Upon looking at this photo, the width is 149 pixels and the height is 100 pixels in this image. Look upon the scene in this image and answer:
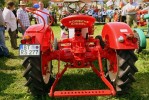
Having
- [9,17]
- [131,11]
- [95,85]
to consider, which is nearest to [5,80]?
[95,85]

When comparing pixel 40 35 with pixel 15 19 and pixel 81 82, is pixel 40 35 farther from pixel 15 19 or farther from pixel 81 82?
pixel 15 19

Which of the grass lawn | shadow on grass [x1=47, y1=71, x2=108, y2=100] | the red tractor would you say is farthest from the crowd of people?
the red tractor

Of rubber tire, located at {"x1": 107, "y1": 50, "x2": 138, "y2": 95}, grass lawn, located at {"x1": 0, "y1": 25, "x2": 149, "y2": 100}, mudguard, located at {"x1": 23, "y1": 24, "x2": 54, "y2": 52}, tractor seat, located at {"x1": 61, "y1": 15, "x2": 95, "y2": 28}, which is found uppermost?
tractor seat, located at {"x1": 61, "y1": 15, "x2": 95, "y2": 28}

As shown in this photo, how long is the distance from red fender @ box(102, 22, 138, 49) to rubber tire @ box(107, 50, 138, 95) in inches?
5.6

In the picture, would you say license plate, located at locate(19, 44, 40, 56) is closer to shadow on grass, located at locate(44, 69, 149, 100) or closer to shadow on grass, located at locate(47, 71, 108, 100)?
shadow on grass, located at locate(44, 69, 149, 100)

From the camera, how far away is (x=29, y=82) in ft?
14.4

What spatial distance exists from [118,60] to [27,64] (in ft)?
4.89

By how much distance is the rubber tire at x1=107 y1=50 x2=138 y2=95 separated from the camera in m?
4.48

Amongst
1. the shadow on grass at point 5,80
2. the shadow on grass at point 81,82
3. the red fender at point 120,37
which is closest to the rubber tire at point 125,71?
the red fender at point 120,37

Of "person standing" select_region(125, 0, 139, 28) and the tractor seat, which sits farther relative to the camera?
"person standing" select_region(125, 0, 139, 28)

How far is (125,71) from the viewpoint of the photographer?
446cm

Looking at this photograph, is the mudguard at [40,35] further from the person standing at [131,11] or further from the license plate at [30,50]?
the person standing at [131,11]

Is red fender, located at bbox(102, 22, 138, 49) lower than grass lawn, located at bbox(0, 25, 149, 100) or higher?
higher

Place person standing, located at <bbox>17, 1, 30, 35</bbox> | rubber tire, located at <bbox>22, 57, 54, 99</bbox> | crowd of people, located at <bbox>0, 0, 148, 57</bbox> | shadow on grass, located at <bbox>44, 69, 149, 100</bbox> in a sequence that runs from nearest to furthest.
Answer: rubber tire, located at <bbox>22, 57, 54, 99</bbox> < shadow on grass, located at <bbox>44, 69, 149, 100</bbox> < crowd of people, located at <bbox>0, 0, 148, 57</bbox> < person standing, located at <bbox>17, 1, 30, 35</bbox>
